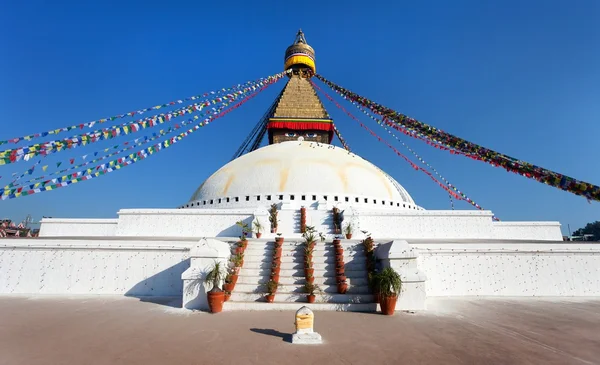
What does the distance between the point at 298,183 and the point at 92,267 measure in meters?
9.52

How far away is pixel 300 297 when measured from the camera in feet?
22.2

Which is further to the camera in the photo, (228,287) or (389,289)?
(228,287)

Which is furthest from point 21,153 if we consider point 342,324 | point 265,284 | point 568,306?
point 568,306

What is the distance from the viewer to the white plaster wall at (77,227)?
1470 cm

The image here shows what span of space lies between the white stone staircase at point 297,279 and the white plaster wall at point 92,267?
7.57 ft

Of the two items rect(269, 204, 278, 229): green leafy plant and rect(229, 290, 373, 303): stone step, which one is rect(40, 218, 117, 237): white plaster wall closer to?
rect(269, 204, 278, 229): green leafy plant

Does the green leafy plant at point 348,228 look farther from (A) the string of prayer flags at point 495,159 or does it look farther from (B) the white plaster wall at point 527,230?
(B) the white plaster wall at point 527,230

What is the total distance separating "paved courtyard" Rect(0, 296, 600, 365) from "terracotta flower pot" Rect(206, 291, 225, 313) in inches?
8.7

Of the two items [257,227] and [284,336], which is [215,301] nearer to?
[284,336]

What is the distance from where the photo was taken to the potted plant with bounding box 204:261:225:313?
6297 millimetres

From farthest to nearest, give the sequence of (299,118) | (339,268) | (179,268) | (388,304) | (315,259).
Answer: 1. (299,118)
2. (179,268)
3. (315,259)
4. (339,268)
5. (388,304)

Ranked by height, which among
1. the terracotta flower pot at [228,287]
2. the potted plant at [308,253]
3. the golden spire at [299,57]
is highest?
the golden spire at [299,57]

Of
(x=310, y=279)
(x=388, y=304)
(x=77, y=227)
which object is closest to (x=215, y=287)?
(x=310, y=279)

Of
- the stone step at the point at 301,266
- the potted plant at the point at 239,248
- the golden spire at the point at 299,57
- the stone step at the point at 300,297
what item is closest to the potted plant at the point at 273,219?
the potted plant at the point at 239,248
